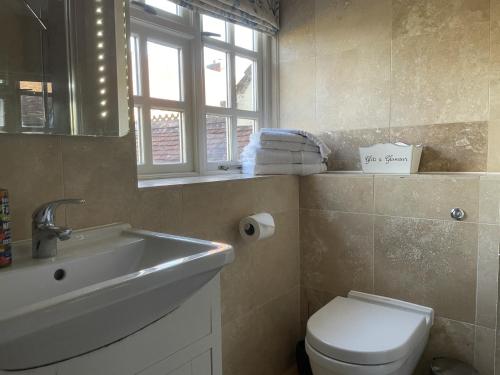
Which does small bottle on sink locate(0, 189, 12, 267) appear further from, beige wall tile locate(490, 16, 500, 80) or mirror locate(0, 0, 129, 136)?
beige wall tile locate(490, 16, 500, 80)

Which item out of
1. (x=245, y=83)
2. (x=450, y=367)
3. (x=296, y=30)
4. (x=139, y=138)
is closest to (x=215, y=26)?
(x=245, y=83)

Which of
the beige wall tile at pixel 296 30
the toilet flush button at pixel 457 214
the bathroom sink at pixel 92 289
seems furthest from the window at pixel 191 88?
the toilet flush button at pixel 457 214

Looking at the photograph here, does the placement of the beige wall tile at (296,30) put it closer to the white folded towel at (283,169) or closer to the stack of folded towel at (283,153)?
the stack of folded towel at (283,153)

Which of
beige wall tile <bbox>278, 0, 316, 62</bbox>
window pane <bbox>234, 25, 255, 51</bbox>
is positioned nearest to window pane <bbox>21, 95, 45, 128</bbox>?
window pane <bbox>234, 25, 255, 51</bbox>

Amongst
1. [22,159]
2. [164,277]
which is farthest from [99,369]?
[22,159]

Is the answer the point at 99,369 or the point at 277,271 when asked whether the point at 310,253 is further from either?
the point at 99,369

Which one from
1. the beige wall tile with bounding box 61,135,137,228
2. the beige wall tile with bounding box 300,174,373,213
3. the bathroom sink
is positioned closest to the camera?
the bathroom sink

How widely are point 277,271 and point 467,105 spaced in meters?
1.18

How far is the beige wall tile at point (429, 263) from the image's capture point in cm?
154

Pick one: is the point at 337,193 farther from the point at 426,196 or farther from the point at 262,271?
the point at 262,271

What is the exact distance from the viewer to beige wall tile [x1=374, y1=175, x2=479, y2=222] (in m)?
1.51

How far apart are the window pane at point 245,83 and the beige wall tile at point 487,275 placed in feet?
4.45

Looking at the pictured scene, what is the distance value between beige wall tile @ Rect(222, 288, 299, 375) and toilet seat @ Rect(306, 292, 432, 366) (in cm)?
32

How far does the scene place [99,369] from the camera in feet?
2.21
